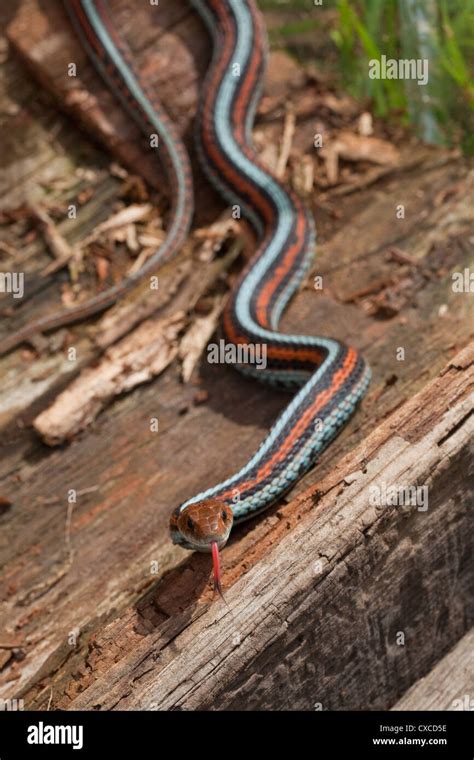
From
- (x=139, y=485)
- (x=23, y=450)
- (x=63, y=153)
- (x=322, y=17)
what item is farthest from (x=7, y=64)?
(x=139, y=485)

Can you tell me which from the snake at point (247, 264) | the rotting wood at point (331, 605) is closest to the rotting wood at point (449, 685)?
the rotting wood at point (331, 605)

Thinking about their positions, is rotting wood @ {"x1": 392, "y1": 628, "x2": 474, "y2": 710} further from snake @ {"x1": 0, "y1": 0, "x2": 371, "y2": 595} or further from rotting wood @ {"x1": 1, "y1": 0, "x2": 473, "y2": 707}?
snake @ {"x1": 0, "y1": 0, "x2": 371, "y2": 595}

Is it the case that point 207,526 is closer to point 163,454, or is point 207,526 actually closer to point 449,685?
point 449,685

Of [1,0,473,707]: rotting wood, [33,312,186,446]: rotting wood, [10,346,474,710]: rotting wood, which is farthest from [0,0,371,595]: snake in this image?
[33,312,186,446]: rotting wood

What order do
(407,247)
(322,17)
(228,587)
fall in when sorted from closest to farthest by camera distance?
(228,587)
(407,247)
(322,17)

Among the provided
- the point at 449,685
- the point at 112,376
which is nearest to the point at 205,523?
the point at 449,685

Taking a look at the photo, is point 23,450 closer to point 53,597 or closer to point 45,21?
point 53,597
